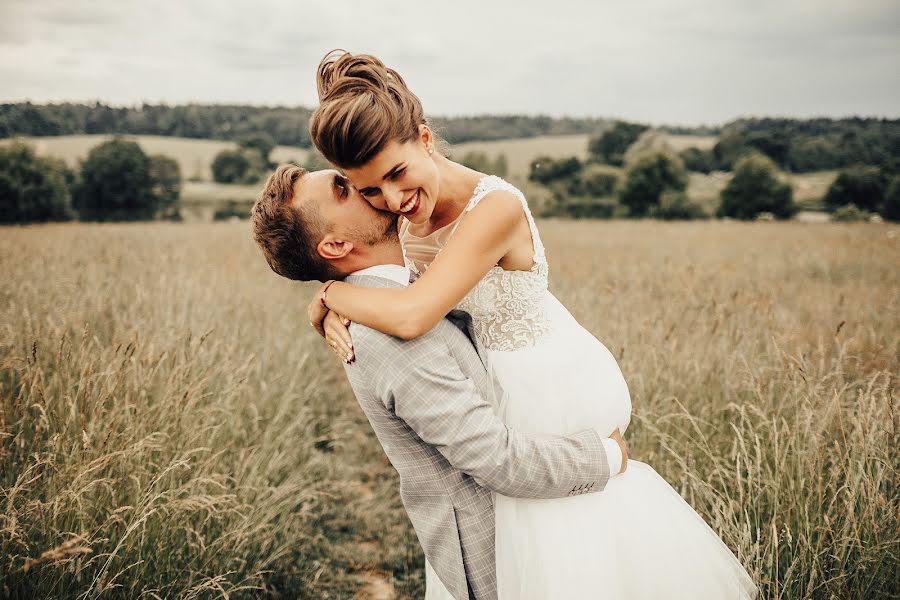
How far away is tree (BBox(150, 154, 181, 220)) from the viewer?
92.2 ft

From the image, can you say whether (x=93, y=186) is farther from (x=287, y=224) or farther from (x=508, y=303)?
(x=508, y=303)

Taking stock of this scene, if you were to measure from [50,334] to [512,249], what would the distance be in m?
3.14

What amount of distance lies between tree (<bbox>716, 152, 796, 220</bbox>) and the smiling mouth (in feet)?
171

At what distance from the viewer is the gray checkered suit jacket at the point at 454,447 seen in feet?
4.83

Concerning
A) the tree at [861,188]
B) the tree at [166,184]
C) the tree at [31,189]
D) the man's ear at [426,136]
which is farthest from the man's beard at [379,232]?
the tree at [861,188]

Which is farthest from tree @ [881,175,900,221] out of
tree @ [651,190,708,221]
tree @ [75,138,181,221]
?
tree @ [75,138,181,221]

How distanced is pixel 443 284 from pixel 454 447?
507 millimetres

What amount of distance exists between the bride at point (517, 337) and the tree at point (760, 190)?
51.9 m

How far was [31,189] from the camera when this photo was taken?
54.3ft

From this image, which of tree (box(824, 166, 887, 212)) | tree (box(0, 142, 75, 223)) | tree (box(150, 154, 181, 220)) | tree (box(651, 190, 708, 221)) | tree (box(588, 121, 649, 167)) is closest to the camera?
tree (box(0, 142, 75, 223))

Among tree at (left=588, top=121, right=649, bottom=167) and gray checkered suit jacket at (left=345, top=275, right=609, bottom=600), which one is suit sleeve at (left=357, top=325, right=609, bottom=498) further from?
tree at (left=588, top=121, right=649, bottom=167)

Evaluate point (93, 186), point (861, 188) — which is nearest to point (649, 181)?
point (861, 188)

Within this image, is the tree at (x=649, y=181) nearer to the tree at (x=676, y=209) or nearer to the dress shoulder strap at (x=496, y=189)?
the tree at (x=676, y=209)

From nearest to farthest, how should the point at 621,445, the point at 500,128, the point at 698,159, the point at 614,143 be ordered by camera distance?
the point at 621,445, the point at 698,159, the point at 614,143, the point at 500,128
